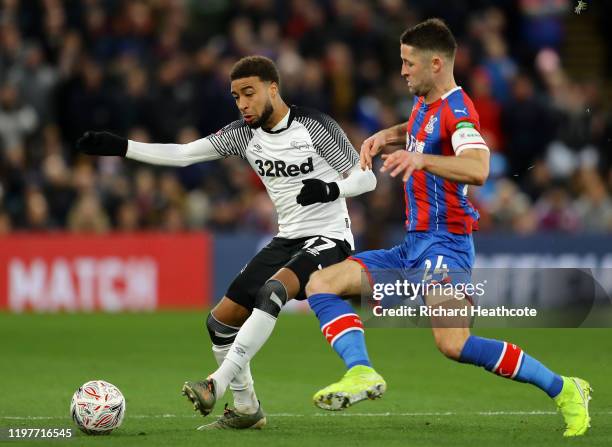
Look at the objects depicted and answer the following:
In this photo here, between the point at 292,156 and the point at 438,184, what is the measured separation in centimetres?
115

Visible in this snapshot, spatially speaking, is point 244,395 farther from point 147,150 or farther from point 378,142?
point 378,142

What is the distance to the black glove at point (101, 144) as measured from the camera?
7980 millimetres

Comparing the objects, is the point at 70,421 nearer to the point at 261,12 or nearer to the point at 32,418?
the point at 32,418

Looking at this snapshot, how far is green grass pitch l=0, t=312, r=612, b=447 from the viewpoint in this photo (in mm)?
7531

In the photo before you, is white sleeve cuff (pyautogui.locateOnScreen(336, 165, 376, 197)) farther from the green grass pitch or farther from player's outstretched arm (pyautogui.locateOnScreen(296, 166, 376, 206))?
the green grass pitch

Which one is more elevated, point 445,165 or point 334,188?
point 445,165

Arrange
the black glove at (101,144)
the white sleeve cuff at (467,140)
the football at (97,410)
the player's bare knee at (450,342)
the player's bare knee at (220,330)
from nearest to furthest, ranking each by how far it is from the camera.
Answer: the white sleeve cuff at (467,140), the player's bare knee at (450,342), the football at (97,410), the black glove at (101,144), the player's bare knee at (220,330)

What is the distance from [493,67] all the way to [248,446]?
14.0m

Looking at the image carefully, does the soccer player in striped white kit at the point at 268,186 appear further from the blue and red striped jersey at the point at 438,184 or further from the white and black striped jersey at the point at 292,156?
the blue and red striped jersey at the point at 438,184

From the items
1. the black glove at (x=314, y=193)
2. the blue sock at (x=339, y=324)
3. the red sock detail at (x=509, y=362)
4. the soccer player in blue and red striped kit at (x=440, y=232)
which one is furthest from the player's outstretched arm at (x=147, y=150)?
the red sock detail at (x=509, y=362)

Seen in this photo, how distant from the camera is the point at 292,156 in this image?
8234 mm

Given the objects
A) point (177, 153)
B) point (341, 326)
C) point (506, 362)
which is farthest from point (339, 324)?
point (177, 153)

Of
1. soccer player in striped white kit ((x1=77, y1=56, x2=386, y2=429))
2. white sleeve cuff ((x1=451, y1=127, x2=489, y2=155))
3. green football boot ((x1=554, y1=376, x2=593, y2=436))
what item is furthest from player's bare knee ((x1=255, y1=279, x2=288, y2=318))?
green football boot ((x1=554, y1=376, x2=593, y2=436))

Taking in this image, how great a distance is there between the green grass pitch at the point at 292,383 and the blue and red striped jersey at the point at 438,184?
1.25 metres
